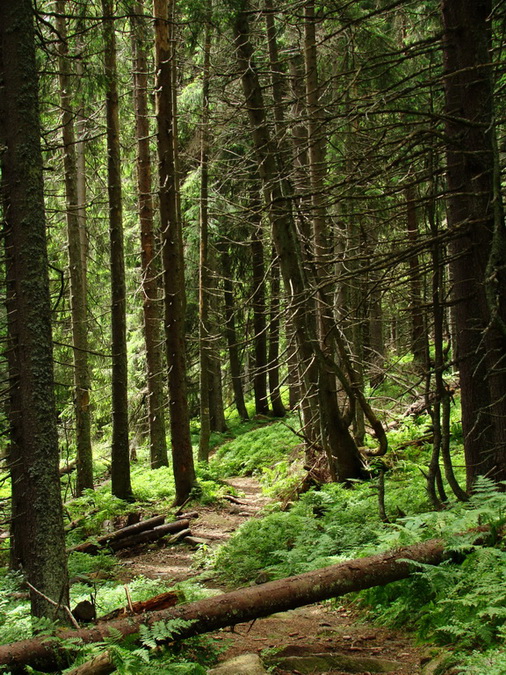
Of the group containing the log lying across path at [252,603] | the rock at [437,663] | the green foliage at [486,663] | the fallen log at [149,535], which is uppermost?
the green foliage at [486,663]

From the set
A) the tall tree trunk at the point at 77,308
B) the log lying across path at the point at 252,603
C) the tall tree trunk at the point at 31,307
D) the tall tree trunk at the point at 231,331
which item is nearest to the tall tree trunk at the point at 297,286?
the tall tree trunk at the point at 31,307

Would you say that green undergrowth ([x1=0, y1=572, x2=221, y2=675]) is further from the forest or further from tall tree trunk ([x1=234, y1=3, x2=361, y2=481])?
tall tree trunk ([x1=234, y1=3, x2=361, y2=481])

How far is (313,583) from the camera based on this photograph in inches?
185

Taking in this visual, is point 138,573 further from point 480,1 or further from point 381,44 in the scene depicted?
point 381,44

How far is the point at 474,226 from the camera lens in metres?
6.14

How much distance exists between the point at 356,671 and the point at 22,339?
13.1 feet

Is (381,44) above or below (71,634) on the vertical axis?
above

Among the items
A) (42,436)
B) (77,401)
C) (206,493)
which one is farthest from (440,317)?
(77,401)

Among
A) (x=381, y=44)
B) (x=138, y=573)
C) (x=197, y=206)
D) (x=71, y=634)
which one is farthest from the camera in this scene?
(x=197, y=206)

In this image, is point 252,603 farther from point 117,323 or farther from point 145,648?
point 117,323

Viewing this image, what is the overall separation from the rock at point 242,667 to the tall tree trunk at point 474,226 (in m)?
2.94

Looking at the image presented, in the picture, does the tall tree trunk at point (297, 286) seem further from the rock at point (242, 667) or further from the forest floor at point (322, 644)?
the rock at point (242, 667)

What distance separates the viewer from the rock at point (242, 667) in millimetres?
4215

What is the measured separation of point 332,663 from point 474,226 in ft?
14.3
